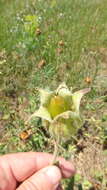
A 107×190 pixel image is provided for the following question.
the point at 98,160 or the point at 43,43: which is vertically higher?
the point at 43,43

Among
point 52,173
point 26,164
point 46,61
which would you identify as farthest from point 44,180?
point 46,61

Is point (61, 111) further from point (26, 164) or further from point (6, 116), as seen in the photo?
point (6, 116)

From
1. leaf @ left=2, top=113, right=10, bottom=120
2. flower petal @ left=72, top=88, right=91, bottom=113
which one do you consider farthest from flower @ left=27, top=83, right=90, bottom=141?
leaf @ left=2, top=113, right=10, bottom=120

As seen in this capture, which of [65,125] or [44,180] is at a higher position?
[65,125]

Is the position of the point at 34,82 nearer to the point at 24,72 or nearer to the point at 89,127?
the point at 24,72

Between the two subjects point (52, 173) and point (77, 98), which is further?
point (52, 173)

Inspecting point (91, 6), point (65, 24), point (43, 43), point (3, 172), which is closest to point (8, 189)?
point (3, 172)

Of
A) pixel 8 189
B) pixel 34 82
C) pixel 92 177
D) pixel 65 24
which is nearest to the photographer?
pixel 8 189

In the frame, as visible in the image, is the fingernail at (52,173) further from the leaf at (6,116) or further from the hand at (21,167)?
the leaf at (6,116)
